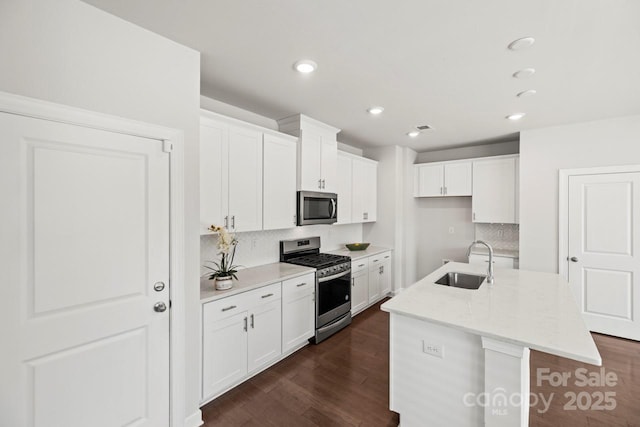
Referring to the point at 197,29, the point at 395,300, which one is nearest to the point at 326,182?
the point at 395,300

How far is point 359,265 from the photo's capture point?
13.1ft

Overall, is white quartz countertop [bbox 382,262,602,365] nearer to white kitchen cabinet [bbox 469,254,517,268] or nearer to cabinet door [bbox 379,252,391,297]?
white kitchen cabinet [bbox 469,254,517,268]

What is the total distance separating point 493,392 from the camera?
1.55m

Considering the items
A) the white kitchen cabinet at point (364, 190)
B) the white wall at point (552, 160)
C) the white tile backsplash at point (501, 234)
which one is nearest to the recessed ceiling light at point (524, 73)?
the white wall at point (552, 160)

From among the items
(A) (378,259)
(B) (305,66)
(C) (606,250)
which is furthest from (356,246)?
(C) (606,250)

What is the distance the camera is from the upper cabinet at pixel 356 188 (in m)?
4.13

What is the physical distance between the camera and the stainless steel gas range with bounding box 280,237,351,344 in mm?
3186

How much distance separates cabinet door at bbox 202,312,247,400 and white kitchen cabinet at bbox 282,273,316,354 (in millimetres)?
493

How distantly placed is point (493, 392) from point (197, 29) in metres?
2.78

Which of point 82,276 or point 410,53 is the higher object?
point 410,53

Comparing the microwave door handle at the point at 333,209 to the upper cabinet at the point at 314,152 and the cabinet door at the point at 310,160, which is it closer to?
the upper cabinet at the point at 314,152

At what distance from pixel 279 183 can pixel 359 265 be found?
1748 mm

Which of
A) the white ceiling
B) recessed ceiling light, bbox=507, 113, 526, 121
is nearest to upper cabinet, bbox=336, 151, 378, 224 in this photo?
the white ceiling

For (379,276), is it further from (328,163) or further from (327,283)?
(328,163)
